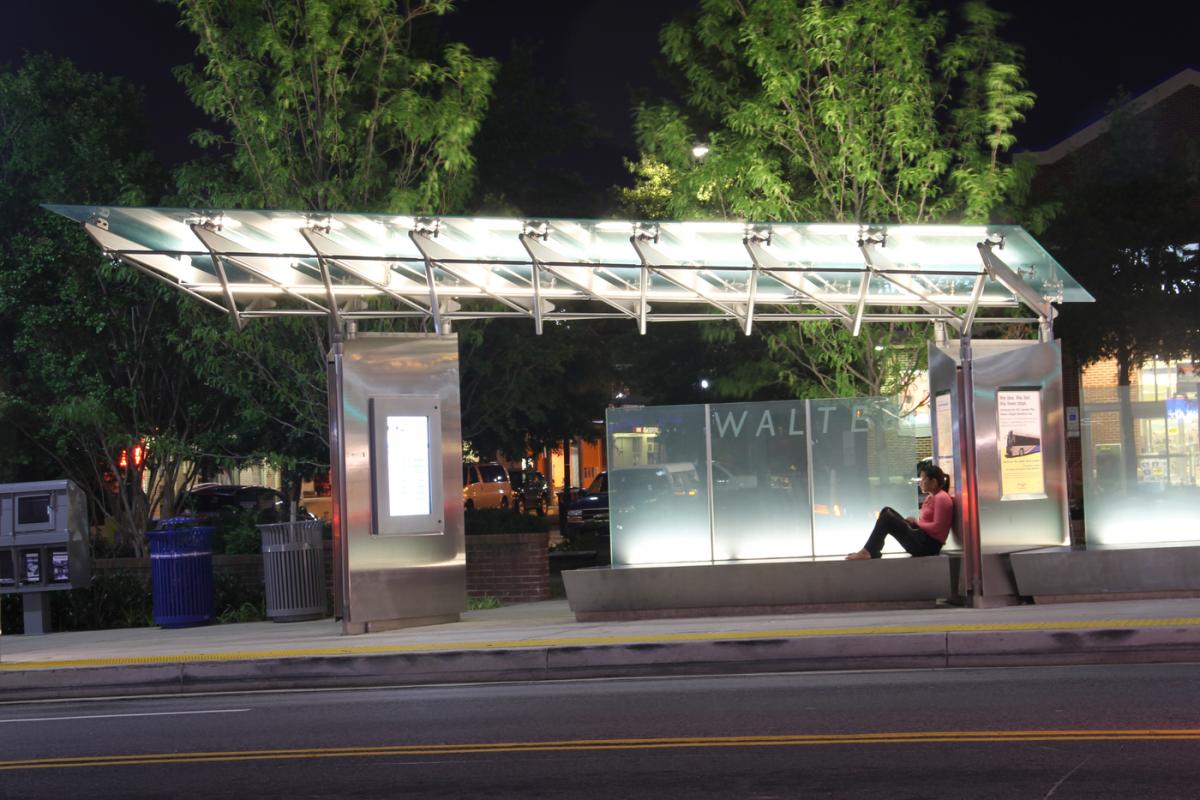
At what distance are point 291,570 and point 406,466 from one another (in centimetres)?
337

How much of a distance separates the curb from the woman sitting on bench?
2.61 metres

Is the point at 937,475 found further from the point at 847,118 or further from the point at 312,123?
the point at 312,123

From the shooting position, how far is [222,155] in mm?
20281

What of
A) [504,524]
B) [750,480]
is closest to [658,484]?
[750,480]

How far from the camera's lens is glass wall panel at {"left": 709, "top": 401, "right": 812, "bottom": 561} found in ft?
51.1

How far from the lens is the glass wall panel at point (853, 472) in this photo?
1553 cm

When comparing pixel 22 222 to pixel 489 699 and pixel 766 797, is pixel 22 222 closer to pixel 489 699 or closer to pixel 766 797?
pixel 489 699

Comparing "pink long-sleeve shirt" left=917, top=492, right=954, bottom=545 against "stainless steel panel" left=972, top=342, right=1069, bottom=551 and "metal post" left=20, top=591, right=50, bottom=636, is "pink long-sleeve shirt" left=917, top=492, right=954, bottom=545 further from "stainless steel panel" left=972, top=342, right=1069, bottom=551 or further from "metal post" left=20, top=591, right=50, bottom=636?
"metal post" left=20, top=591, right=50, bottom=636

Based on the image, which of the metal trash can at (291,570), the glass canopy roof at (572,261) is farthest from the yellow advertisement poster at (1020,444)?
the metal trash can at (291,570)

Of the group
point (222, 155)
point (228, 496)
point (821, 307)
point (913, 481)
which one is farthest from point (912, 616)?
point (228, 496)

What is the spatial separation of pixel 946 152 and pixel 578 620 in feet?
25.7

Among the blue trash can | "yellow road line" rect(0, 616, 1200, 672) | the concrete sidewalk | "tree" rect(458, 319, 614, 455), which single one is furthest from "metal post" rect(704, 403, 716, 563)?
the blue trash can

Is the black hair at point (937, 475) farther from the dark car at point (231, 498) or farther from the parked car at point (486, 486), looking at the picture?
the parked car at point (486, 486)

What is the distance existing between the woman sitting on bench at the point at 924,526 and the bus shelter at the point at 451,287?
0.24m
